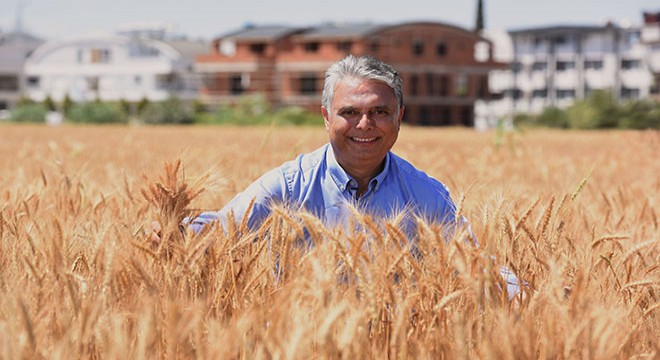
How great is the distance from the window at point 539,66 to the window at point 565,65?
109 cm

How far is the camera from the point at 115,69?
78.9 m

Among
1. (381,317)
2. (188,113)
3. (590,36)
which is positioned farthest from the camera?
(590,36)

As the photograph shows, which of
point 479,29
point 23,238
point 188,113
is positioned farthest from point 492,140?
point 479,29

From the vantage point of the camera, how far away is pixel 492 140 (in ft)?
37.4

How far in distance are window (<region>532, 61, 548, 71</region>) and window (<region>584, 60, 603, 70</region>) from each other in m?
3.33

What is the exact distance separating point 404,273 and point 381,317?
8.9 inches

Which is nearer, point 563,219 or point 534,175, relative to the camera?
point 563,219

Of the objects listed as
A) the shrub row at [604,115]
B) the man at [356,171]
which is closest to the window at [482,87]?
the shrub row at [604,115]

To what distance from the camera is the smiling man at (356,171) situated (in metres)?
3.63

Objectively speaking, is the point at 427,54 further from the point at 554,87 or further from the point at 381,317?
the point at 381,317

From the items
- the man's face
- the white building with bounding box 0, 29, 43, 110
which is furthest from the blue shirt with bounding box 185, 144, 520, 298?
the white building with bounding box 0, 29, 43, 110

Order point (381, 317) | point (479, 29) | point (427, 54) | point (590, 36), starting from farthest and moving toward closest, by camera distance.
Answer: point (479, 29)
point (590, 36)
point (427, 54)
point (381, 317)

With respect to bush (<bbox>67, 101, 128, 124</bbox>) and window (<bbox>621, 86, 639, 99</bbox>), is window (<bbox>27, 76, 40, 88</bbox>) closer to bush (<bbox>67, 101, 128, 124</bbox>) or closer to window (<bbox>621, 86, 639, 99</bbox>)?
bush (<bbox>67, 101, 128, 124</bbox>)

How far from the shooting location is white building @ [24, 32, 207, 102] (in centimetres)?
7675
